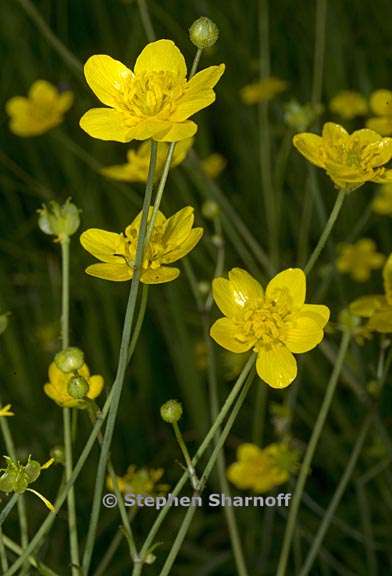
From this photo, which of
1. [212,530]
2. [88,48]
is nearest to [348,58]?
[88,48]

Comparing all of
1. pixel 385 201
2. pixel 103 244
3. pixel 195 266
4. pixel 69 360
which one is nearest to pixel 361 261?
Answer: pixel 385 201

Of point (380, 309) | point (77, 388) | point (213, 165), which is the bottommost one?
point (77, 388)

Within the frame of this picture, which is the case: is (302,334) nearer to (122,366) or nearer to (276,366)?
(276,366)

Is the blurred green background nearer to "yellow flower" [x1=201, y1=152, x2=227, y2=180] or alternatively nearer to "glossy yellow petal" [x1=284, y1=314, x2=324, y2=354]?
"yellow flower" [x1=201, y1=152, x2=227, y2=180]

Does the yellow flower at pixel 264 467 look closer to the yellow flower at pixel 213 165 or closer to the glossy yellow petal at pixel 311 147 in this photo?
the glossy yellow petal at pixel 311 147

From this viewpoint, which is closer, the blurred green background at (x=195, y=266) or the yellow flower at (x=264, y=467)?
Answer: the yellow flower at (x=264, y=467)

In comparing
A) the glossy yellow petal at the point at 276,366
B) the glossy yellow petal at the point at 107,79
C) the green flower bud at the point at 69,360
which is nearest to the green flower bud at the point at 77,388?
the green flower bud at the point at 69,360

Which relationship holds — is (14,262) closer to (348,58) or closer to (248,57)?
(248,57)
